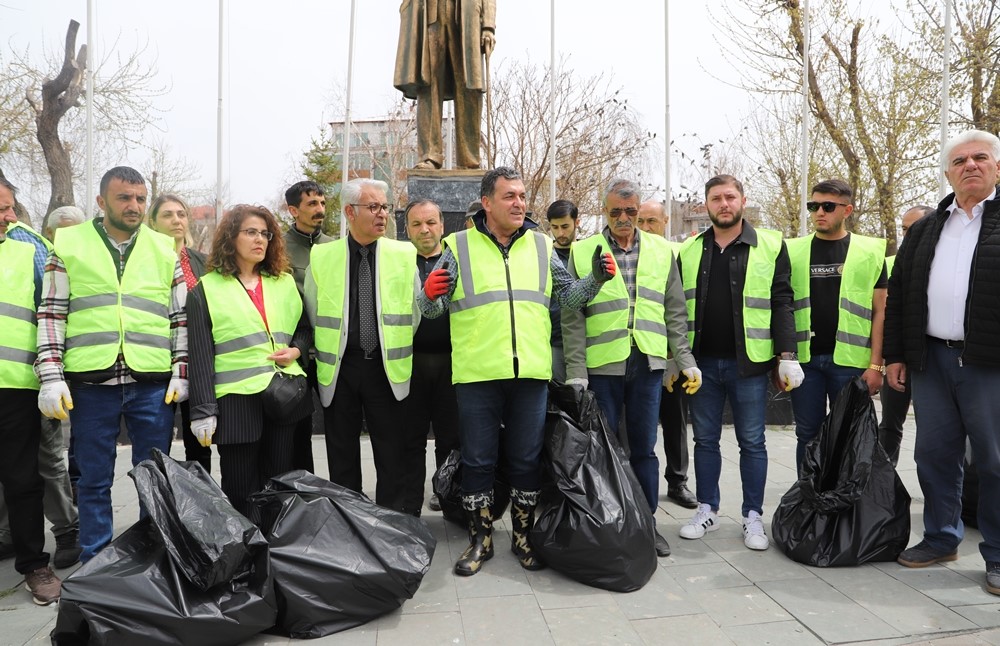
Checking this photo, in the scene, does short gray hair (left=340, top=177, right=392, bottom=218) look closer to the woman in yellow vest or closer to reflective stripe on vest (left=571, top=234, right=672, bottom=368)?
the woman in yellow vest

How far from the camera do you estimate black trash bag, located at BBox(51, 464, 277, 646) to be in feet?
7.81

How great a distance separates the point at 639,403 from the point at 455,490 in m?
1.13

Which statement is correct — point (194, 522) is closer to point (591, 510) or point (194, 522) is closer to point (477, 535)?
point (477, 535)

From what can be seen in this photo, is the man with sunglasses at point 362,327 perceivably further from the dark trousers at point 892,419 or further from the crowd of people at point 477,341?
the dark trousers at point 892,419

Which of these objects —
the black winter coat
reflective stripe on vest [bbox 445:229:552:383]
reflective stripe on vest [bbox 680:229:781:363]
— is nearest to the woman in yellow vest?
reflective stripe on vest [bbox 445:229:552:383]


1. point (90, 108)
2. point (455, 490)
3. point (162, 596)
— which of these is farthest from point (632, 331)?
point (90, 108)

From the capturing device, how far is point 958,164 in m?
3.26

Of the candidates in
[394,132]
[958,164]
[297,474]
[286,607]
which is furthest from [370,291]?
[394,132]

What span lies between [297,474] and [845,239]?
10.5 ft

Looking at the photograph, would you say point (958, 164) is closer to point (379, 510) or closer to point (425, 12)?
point (379, 510)

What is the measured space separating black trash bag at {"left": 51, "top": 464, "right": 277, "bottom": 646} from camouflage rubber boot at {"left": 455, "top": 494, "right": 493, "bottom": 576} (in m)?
1.01

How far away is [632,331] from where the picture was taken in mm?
3625

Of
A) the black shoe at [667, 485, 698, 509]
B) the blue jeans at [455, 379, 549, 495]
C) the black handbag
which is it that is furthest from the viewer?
the black shoe at [667, 485, 698, 509]

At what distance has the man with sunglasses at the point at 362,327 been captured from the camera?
3463 mm
